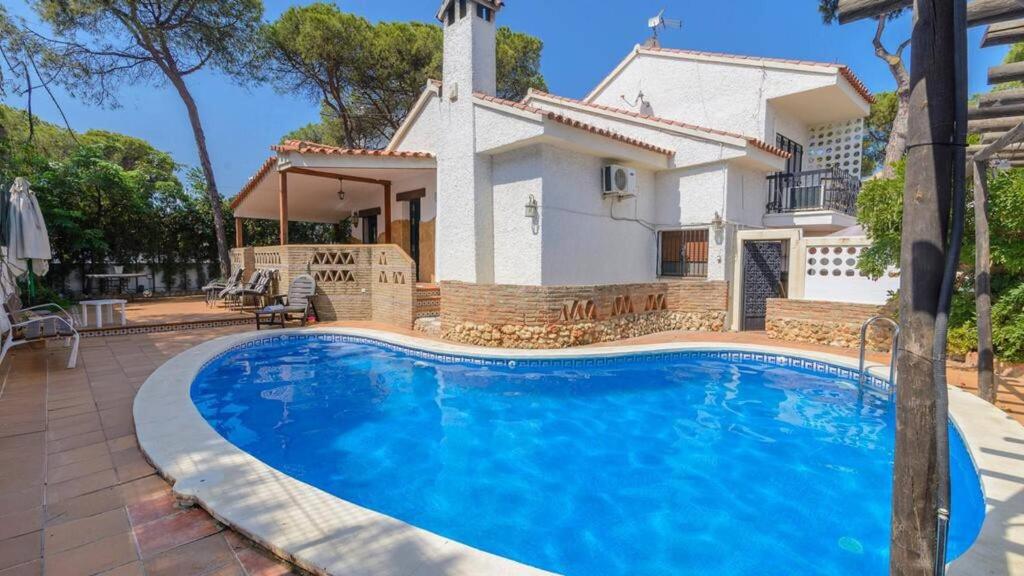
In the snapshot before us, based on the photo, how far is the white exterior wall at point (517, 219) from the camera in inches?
425

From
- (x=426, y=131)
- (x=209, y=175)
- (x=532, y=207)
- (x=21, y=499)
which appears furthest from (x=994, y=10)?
(x=209, y=175)

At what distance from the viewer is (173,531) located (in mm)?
3084

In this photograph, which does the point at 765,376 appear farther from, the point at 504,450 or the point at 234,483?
the point at 234,483

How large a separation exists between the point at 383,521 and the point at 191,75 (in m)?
23.2

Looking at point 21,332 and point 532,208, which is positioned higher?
point 532,208

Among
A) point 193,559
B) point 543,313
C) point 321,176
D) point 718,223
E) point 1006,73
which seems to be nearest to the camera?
point 193,559

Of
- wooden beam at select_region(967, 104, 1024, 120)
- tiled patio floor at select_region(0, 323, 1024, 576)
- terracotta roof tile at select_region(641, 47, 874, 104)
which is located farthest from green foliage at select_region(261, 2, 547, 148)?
wooden beam at select_region(967, 104, 1024, 120)

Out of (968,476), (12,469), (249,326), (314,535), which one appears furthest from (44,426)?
(968,476)

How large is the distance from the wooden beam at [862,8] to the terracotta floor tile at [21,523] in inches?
235

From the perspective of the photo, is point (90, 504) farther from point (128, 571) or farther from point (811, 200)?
point (811, 200)

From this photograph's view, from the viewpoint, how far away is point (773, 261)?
1252cm

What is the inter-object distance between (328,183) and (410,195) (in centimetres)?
284

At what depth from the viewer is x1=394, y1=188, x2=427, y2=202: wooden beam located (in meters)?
15.6

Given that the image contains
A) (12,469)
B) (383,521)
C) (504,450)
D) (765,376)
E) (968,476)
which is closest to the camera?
(383,521)
